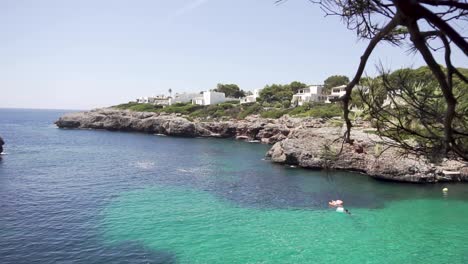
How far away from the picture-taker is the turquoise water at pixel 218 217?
17516 mm

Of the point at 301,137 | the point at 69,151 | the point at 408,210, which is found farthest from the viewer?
the point at 69,151

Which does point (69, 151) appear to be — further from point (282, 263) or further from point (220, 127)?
point (282, 263)

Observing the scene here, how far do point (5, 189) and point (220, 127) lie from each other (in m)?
54.7

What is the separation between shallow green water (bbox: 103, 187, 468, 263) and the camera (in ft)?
57.3

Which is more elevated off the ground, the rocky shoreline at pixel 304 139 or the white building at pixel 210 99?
the white building at pixel 210 99

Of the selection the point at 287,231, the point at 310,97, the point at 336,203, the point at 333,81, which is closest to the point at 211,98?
the point at 310,97

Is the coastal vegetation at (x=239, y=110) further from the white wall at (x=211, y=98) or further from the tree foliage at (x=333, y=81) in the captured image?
the tree foliage at (x=333, y=81)

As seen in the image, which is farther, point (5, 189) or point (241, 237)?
point (5, 189)

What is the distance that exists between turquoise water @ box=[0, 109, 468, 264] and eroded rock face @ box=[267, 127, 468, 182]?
5.18 ft

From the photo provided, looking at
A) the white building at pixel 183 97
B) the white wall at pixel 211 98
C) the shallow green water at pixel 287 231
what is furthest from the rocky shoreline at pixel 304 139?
the white building at pixel 183 97

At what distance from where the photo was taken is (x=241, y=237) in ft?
64.0

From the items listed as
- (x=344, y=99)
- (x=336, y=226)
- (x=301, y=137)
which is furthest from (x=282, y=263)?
(x=301, y=137)

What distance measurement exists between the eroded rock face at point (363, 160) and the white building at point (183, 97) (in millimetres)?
84550

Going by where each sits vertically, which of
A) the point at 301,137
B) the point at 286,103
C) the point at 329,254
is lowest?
the point at 329,254
